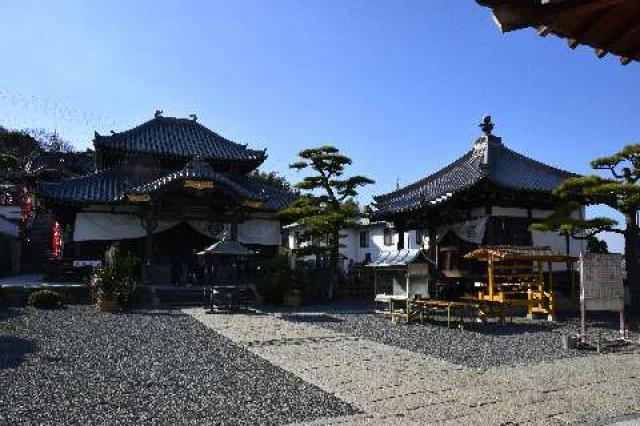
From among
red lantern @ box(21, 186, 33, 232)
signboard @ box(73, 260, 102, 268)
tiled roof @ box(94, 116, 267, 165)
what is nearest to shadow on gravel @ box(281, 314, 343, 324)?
signboard @ box(73, 260, 102, 268)

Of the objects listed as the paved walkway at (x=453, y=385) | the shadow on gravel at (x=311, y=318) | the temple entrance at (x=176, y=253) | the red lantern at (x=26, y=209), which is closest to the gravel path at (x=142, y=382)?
the paved walkway at (x=453, y=385)

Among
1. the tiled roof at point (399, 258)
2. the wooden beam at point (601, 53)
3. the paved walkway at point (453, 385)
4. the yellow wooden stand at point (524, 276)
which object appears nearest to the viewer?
the wooden beam at point (601, 53)

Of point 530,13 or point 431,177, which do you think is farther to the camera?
point 431,177

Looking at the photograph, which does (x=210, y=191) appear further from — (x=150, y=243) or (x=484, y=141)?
(x=484, y=141)

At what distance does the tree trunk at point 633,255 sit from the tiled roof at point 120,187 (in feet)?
49.5

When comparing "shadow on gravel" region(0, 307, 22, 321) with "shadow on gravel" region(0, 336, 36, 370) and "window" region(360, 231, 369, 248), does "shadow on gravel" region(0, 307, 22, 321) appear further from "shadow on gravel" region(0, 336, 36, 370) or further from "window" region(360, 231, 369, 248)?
"window" region(360, 231, 369, 248)

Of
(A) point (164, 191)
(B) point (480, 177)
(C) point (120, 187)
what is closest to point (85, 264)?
(A) point (164, 191)

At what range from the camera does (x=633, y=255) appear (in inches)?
658

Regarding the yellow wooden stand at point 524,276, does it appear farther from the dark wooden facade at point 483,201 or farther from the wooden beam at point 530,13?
the wooden beam at point 530,13

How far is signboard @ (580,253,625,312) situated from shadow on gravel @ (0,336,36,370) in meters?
10.9

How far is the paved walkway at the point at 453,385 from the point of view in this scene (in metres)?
5.72

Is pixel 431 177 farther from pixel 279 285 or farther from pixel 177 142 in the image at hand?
pixel 177 142

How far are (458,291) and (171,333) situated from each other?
1154 centimetres

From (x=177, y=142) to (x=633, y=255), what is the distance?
2343 centimetres
